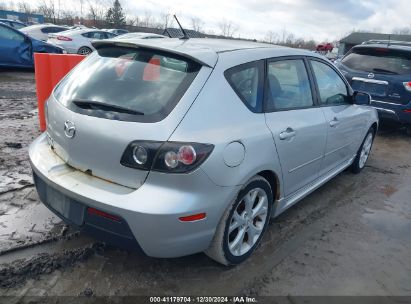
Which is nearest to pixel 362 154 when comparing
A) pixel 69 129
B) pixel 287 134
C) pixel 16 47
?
pixel 287 134

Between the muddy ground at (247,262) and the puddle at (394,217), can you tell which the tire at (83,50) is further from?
the puddle at (394,217)

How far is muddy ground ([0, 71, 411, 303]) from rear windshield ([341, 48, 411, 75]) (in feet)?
11.5

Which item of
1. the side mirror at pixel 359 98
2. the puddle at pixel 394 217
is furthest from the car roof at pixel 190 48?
the puddle at pixel 394 217

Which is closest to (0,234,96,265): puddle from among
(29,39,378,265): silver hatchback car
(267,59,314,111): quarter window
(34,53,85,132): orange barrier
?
(29,39,378,265): silver hatchback car

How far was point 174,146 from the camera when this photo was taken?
2.24 metres

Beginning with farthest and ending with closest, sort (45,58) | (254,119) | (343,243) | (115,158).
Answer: (45,58)
(343,243)
(254,119)
(115,158)

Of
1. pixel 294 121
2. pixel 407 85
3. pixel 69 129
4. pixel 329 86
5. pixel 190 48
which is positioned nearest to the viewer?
pixel 69 129

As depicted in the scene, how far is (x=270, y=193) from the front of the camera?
119 inches

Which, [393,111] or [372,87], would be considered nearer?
[393,111]

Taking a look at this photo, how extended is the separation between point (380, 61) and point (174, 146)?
6.28 m

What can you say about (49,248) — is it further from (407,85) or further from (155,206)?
Answer: (407,85)

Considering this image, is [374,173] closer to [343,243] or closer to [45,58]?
[343,243]

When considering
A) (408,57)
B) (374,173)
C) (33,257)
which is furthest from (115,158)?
(408,57)

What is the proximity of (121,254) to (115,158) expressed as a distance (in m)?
0.97
